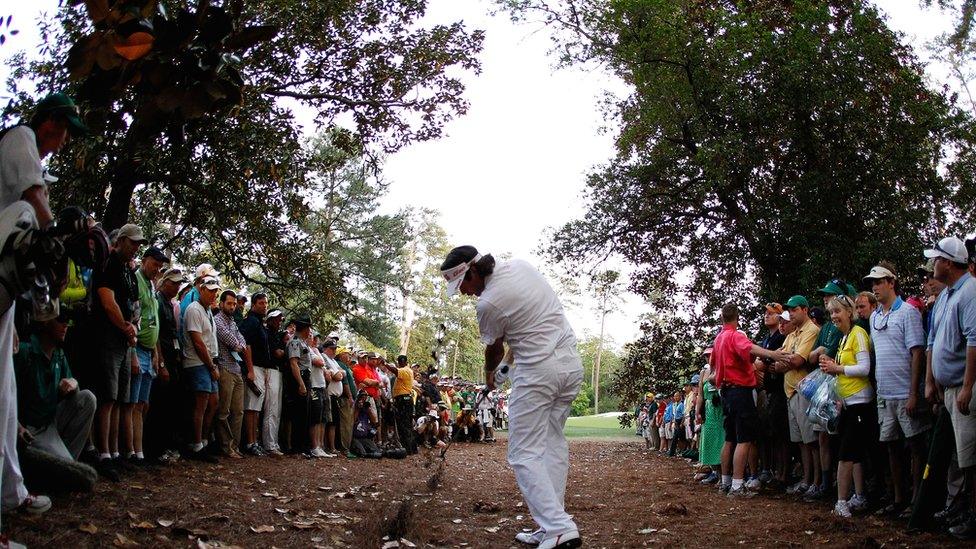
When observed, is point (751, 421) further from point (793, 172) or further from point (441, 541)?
point (793, 172)

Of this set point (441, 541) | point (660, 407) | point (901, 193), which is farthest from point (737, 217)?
point (441, 541)

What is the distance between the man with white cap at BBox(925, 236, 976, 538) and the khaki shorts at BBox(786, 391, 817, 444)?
6.91 feet

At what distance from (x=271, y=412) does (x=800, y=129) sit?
11.2 m

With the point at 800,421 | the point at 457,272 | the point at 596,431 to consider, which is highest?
the point at 457,272

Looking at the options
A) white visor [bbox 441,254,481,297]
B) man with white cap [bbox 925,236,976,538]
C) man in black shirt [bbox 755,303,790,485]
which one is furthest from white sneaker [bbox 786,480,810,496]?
white visor [bbox 441,254,481,297]

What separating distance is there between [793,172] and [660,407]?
27.3 ft

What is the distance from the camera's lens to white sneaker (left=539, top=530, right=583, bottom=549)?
4828 mm

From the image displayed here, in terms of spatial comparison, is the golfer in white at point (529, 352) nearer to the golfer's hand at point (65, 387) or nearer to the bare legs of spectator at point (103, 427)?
the golfer's hand at point (65, 387)

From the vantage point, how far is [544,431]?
5.21 m

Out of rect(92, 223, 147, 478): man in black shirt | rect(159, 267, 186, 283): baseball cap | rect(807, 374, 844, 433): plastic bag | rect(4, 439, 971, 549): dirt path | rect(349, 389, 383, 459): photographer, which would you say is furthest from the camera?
rect(349, 389, 383, 459): photographer

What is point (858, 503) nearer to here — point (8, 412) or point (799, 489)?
point (799, 489)

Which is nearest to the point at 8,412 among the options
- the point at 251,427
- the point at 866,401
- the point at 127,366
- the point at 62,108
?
the point at 62,108

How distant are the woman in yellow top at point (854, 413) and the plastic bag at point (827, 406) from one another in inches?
2.4

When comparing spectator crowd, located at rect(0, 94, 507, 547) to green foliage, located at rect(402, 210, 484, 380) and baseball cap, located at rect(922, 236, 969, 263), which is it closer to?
baseball cap, located at rect(922, 236, 969, 263)
